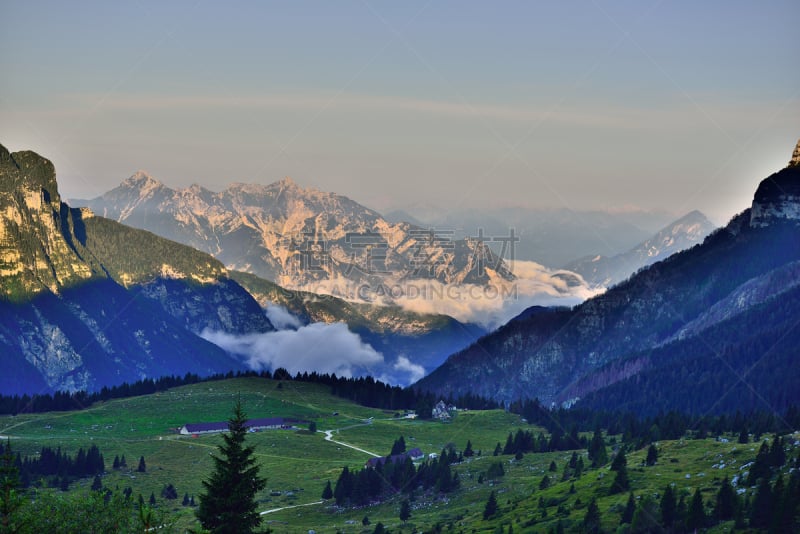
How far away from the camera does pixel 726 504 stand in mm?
139625

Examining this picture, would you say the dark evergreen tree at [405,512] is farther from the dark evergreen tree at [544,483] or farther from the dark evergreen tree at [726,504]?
the dark evergreen tree at [726,504]

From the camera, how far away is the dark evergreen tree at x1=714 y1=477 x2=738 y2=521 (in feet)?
455

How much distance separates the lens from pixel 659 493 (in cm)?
15662

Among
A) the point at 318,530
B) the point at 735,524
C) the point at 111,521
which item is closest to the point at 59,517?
the point at 111,521

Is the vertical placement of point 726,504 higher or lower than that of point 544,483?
lower

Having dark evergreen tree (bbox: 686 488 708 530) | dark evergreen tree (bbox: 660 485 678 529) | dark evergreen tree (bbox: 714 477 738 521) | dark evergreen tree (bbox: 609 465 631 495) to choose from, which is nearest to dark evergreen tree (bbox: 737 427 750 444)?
dark evergreen tree (bbox: 609 465 631 495)

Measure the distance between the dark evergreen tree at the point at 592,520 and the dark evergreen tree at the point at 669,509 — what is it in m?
9.68

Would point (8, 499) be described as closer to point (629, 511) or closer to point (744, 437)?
point (629, 511)

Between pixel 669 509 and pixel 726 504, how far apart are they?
7.36 m

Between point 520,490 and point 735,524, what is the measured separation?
221ft

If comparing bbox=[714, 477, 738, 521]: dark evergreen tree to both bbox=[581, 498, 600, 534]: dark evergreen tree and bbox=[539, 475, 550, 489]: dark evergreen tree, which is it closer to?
bbox=[581, 498, 600, 534]: dark evergreen tree

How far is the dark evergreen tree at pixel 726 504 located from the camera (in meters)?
139

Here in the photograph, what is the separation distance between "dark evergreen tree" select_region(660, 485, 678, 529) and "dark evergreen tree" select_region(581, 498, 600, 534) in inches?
381

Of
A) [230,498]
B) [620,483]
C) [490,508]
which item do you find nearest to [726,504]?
[620,483]
